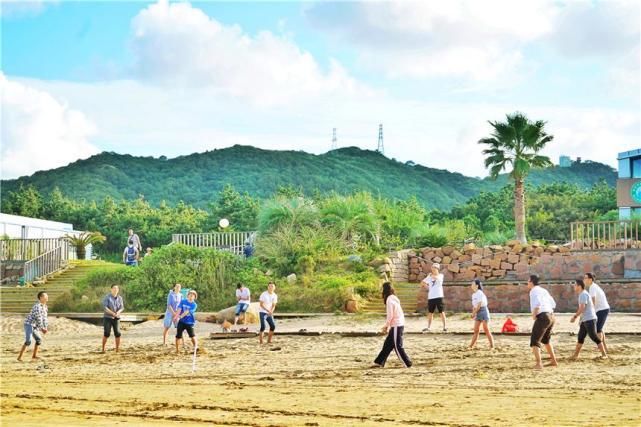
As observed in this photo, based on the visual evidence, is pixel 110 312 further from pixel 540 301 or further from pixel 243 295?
pixel 540 301

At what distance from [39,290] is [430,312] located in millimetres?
18774

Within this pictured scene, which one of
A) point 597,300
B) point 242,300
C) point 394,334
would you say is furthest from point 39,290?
point 597,300

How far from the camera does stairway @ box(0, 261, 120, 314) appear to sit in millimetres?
35875

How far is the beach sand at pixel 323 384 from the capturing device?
40.7 ft

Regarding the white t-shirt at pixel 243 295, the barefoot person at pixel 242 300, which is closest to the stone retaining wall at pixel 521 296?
the barefoot person at pixel 242 300

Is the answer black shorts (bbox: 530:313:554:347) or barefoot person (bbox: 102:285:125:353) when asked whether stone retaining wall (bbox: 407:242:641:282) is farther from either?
barefoot person (bbox: 102:285:125:353)

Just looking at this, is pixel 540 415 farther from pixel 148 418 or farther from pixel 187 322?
pixel 187 322

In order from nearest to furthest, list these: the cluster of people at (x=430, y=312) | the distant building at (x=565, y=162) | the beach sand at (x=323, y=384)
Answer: the beach sand at (x=323, y=384) → the cluster of people at (x=430, y=312) → the distant building at (x=565, y=162)

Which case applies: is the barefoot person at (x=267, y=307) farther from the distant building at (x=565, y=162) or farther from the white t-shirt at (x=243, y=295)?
the distant building at (x=565, y=162)

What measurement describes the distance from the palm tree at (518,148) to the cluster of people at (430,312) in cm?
1480

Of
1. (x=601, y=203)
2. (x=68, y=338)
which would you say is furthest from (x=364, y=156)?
(x=68, y=338)

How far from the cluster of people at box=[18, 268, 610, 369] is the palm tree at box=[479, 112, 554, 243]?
14.8m

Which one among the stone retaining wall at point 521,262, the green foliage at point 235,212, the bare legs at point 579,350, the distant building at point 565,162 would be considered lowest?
the bare legs at point 579,350

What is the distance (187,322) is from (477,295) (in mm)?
6085
